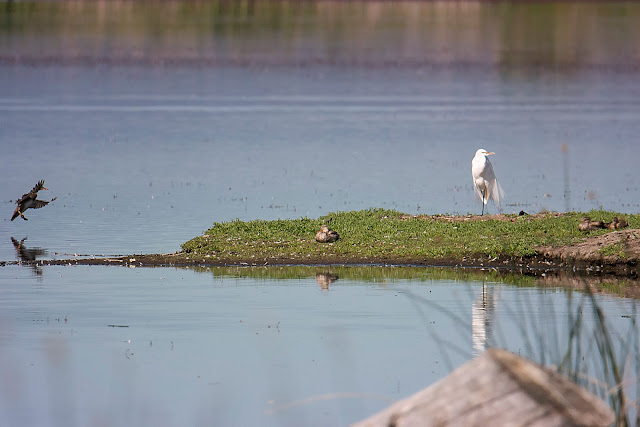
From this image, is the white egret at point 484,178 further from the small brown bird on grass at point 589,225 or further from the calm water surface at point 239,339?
the calm water surface at point 239,339

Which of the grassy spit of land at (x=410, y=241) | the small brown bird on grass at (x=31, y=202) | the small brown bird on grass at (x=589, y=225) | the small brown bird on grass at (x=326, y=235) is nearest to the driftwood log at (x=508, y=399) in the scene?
the grassy spit of land at (x=410, y=241)

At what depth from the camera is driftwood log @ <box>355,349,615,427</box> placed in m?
5.57

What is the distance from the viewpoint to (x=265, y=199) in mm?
33188

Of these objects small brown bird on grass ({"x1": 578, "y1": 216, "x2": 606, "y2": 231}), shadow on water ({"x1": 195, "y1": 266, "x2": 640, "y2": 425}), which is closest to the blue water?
shadow on water ({"x1": 195, "y1": 266, "x2": 640, "y2": 425})

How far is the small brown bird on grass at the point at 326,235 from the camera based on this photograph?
2247cm

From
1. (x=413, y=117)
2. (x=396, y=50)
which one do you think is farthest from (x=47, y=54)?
(x=413, y=117)

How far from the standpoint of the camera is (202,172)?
40406mm

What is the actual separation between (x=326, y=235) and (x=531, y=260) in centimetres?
368

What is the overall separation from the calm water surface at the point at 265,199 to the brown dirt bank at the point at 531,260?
0.91m

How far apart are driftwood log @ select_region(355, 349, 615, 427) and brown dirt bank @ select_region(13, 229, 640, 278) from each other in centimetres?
1402

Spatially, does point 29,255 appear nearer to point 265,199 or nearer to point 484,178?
point 484,178

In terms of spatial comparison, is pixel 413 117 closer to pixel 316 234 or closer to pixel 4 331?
pixel 316 234

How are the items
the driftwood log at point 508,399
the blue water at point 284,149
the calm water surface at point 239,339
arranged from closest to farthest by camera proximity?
1. the driftwood log at point 508,399
2. the calm water surface at point 239,339
3. the blue water at point 284,149

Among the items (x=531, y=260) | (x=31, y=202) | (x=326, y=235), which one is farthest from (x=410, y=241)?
(x=31, y=202)
